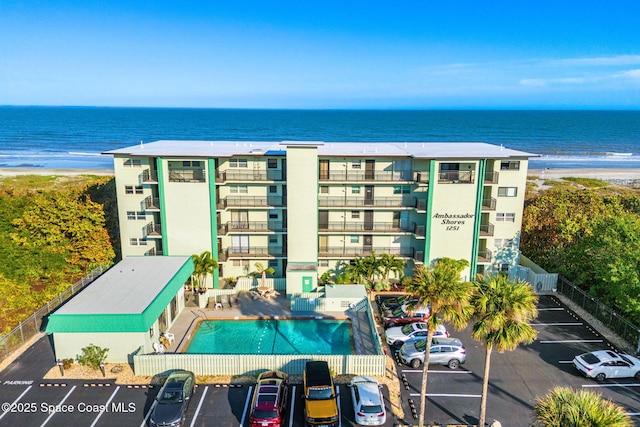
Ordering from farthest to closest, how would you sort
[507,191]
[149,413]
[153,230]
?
[507,191] → [153,230] → [149,413]

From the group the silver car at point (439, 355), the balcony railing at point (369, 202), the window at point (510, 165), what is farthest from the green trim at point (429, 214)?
the silver car at point (439, 355)

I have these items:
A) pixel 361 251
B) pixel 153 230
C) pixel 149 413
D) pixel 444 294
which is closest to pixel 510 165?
pixel 361 251

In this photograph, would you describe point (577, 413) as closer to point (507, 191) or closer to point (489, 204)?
point (489, 204)

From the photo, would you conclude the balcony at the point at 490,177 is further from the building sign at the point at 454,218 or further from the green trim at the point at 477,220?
the building sign at the point at 454,218

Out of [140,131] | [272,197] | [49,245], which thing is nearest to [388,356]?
[272,197]

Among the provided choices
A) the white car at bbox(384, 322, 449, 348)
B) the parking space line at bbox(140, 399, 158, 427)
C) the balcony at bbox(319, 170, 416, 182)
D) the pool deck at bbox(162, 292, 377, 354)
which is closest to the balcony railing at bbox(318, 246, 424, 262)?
the pool deck at bbox(162, 292, 377, 354)

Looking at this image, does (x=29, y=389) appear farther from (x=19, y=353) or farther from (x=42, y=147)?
(x=42, y=147)
